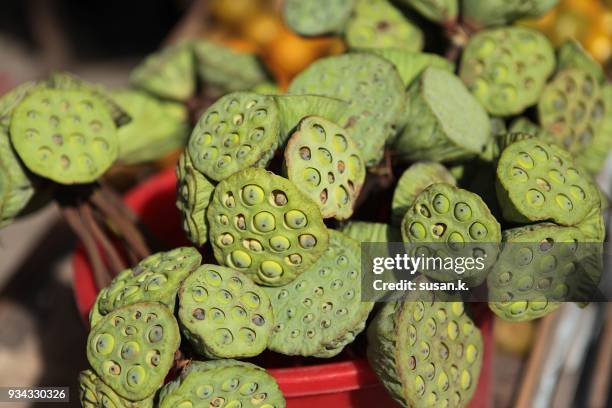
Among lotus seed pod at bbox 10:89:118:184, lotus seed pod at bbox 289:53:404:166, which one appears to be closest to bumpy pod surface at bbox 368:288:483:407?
lotus seed pod at bbox 289:53:404:166

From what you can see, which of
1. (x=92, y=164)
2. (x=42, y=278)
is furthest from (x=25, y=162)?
(x=42, y=278)

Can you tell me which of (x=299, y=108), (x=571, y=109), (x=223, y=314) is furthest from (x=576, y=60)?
(x=223, y=314)

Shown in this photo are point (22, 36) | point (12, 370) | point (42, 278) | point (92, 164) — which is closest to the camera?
point (92, 164)

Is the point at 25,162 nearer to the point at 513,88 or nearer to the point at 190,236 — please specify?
the point at 190,236

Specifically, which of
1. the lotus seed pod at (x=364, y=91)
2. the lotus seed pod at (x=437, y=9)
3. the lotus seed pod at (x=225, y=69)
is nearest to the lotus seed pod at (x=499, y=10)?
the lotus seed pod at (x=437, y=9)

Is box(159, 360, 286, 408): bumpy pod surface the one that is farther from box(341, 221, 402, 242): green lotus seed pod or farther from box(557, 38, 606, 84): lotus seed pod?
box(557, 38, 606, 84): lotus seed pod
